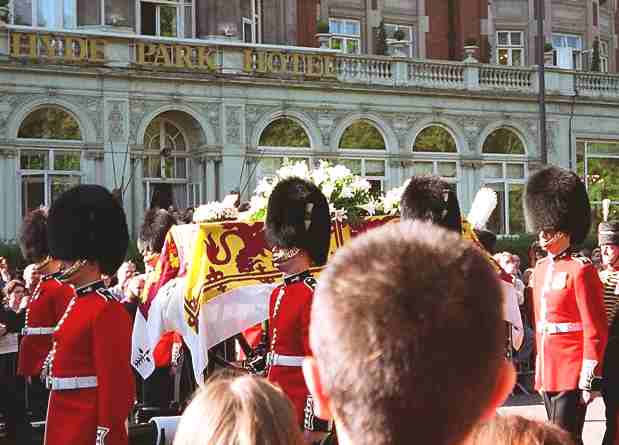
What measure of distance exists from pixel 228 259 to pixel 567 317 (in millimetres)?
2645

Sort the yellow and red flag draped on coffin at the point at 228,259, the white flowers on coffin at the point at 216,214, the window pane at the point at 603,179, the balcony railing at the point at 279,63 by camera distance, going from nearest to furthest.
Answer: the yellow and red flag draped on coffin at the point at 228,259 < the white flowers on coffin at the point at 216,214 < the balcony railing at the point at 279,63 < the window pane at the point at 603,179

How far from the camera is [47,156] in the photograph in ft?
74.0

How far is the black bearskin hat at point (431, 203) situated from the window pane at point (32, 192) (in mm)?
15880

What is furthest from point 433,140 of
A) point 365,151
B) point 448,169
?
point 365,151

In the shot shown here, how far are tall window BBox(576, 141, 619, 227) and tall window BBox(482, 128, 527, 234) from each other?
1.81 metres

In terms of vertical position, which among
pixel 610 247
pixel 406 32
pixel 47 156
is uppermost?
pixel 406 32

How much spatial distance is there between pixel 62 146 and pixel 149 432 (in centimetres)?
1763

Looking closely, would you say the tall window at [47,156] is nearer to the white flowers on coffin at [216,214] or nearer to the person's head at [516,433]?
the white flowers on coffin at [216,214]

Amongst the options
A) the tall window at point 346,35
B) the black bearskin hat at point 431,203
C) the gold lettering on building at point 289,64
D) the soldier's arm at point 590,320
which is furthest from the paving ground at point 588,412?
the tall window at point 346,35

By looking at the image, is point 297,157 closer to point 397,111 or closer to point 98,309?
point 397,111

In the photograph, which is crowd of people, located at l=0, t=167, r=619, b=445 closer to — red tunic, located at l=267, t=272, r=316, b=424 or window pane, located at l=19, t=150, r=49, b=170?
red tunic, located at l=267, t=272, r=316, b=424

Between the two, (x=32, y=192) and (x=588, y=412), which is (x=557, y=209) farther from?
(x=32, y=192)

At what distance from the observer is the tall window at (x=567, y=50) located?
31.9 metres

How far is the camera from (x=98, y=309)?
5.29 meters
